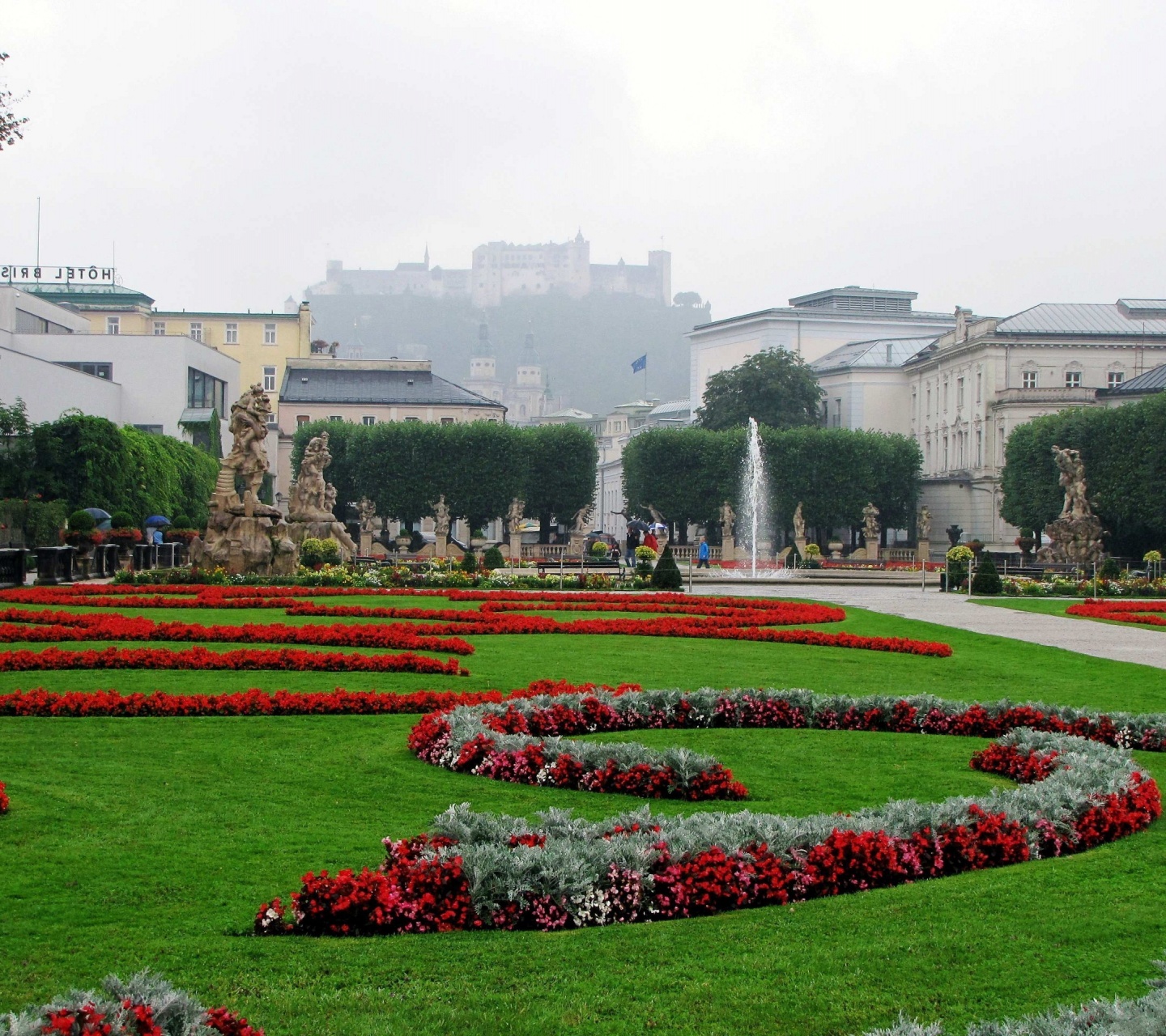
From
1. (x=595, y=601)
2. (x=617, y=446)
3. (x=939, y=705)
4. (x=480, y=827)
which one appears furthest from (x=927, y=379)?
(x=480, y=827)

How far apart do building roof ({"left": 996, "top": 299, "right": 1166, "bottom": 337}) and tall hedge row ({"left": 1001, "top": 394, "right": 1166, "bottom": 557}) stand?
15393mm

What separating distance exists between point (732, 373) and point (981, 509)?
19.7 meters

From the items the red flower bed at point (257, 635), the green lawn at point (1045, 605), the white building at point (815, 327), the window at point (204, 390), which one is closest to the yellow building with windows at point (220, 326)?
the window at point (204, 390)

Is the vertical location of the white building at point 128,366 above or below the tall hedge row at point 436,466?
above

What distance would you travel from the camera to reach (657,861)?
7043 mm

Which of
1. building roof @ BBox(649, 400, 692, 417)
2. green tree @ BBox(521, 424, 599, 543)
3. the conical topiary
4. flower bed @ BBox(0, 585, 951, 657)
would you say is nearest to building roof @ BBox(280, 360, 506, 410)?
green tree @ BBox(521, 424, 599, 543)

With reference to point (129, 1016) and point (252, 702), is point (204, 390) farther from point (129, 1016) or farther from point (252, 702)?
point (129, 1016)

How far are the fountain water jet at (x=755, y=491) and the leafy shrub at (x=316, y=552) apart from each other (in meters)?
38.1

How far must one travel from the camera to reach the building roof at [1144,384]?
7262 centimetres

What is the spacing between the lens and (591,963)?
6230 millimetres

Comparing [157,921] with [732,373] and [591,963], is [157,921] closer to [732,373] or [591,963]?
[591,963]

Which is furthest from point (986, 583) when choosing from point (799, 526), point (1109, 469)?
point (799, 526)

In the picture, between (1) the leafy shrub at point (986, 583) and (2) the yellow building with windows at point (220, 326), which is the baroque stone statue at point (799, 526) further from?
(2) the yellow building with windows at point (220, 326)

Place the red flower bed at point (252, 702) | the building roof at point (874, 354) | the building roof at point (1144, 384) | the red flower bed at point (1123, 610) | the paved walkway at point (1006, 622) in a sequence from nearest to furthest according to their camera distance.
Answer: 1. the red flower bed at point (252, 702)
2. the paved walkway at point (1006, 622)
3. the red flower bed at point (1123, 610)
4. the building roof at point (1144, 384)
5. the building roof at point (874, 354)
